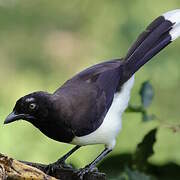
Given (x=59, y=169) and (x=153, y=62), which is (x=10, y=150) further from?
(x=59, y=169)

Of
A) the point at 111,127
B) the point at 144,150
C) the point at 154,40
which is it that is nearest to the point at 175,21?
the point at 154,40

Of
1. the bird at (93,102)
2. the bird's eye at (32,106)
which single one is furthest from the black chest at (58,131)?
the bird's eye at (32,106)

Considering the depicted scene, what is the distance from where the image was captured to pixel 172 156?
641 centimetres

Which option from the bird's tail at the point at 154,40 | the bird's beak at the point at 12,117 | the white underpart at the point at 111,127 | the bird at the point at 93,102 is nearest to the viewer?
the bird's beak at the point at 12,117

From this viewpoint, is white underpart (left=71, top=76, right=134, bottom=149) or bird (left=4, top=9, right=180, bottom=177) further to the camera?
white underpart (left=71, top=76, right=134, bottom=149)

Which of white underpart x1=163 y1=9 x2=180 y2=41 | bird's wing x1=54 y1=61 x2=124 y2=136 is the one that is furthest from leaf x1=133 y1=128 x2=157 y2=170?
white underpart x1=163 y1=9 x2=180 y2=41

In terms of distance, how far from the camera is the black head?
4.25 metres

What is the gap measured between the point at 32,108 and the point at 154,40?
122cm

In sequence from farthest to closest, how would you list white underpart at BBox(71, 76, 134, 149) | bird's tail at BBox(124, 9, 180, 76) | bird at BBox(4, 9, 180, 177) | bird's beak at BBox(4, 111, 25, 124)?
bird's tail at BBox(124, 9, 180, 76) → white underpart at BBox(71, 76, 134, 149) → bird at BBox(4, 9, 180, 177) → bird's beak at BBox(4, 111, 25, 124)

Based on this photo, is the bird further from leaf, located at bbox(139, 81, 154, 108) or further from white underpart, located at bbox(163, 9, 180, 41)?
leaf, located at bbox(139, 81, 154, 108)

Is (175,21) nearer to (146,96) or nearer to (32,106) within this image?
(146,96)

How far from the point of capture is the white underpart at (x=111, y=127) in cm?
456

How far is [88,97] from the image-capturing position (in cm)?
459

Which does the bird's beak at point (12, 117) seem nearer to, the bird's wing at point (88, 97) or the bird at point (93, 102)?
the bird at point (93, 102)
